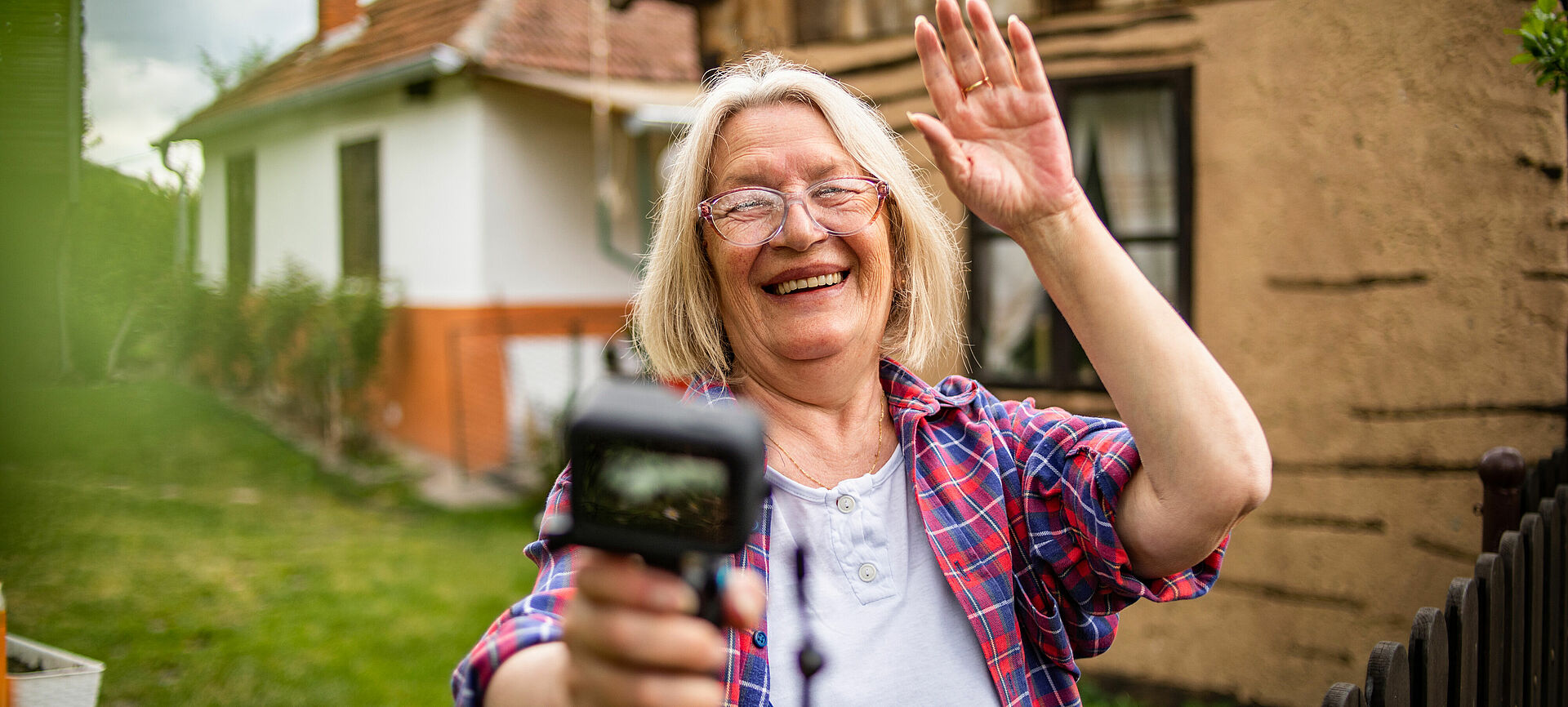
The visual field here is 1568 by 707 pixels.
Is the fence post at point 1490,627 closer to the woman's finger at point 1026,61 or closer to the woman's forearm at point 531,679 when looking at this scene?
the woman's finger at point 1026,61

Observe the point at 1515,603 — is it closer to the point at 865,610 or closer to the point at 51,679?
the point at 865,610

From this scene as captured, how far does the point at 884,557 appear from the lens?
1420mm

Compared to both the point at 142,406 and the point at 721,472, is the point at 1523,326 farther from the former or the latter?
the point at 142,406

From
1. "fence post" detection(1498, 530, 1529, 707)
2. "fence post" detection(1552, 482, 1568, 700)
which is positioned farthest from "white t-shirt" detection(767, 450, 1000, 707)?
"fence post" detection(1552, 482, 1568, 700)

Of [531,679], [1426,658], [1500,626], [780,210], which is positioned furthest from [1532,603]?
[531,679]

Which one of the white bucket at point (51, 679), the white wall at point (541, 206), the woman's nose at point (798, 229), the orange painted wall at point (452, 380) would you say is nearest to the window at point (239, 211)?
the white bucket at point (51, 679)

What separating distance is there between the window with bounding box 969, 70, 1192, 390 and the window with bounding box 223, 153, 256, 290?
267 centimetres

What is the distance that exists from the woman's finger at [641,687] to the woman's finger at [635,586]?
53mm

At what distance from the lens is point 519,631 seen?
98cm

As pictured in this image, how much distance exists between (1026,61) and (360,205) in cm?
410

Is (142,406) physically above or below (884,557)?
above

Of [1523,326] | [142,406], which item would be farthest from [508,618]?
[1523,326]

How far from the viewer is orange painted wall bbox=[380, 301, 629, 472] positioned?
21.7 ft

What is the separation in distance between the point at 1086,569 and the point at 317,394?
17.9 ft
